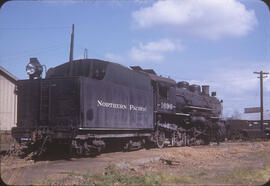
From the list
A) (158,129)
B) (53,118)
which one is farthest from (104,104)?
(158,129)

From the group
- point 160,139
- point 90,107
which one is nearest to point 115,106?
point 90,107

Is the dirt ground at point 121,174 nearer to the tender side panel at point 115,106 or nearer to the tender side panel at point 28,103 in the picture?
the tender side panel at point 115,106

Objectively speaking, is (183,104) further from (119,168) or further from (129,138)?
(119,168)

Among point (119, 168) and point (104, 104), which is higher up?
point (104, 104)

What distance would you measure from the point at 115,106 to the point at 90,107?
1466 mm

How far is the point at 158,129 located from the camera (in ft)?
51.8

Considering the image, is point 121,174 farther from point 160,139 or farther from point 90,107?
point 160,139

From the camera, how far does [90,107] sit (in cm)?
1054

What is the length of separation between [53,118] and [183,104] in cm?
959

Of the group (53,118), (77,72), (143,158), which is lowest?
(143,158)

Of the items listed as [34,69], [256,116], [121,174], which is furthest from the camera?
[256,116]

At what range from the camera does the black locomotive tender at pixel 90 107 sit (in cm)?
1030

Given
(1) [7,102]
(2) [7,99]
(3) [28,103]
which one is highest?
(2) [7,99]

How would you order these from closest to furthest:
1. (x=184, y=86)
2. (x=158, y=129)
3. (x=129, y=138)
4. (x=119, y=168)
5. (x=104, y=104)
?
(x=119, y=168) → (x=104, y=104) → (x=129, y=138) → (x=158, y=129) → (x=184, y=86)
